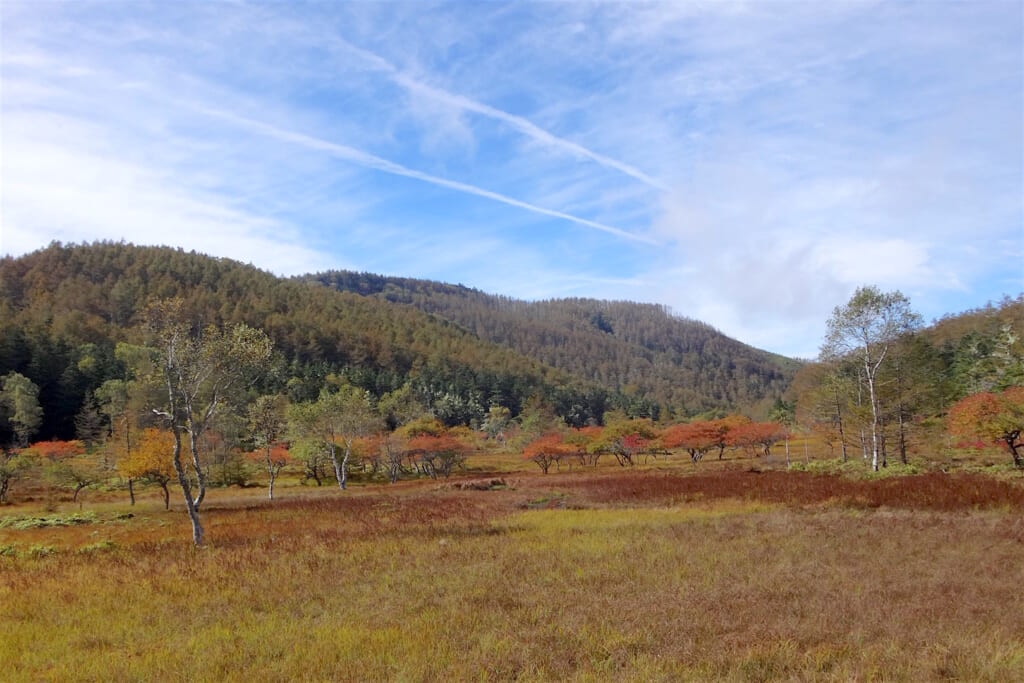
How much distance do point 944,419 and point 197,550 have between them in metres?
64.8

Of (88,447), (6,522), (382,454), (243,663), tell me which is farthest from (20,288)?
(243,663)

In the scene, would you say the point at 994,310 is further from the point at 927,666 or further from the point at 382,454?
the point at 927,666

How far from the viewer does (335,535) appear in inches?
827

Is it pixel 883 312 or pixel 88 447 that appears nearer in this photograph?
pixel 883 312

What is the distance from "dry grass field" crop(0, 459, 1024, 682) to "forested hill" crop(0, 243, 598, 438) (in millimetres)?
92886

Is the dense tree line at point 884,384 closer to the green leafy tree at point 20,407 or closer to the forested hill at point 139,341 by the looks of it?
the forested hill at point 139,341

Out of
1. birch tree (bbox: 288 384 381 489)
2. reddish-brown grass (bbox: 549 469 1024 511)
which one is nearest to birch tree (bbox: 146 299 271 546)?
reddish-brown grass (bbox: 549 469 1024 511)

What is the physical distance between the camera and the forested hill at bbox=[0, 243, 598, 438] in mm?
95875

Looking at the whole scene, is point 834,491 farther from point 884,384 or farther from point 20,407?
point 20,407

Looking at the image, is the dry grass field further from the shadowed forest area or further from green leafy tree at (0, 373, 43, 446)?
green leafy tree at (0, 373, 43, 446)

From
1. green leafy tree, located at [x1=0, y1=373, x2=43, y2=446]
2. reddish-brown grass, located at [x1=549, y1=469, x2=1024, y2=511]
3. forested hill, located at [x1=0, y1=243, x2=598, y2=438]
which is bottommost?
reddish-brown grass, located at [x1=549, y1=469, x2=1024, y2=511]

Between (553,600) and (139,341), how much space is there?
9831 cm

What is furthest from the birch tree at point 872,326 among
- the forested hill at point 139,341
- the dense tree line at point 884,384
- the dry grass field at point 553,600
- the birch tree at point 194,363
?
the forested hill at point 139,341

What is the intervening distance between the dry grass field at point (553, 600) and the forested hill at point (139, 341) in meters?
92.9
